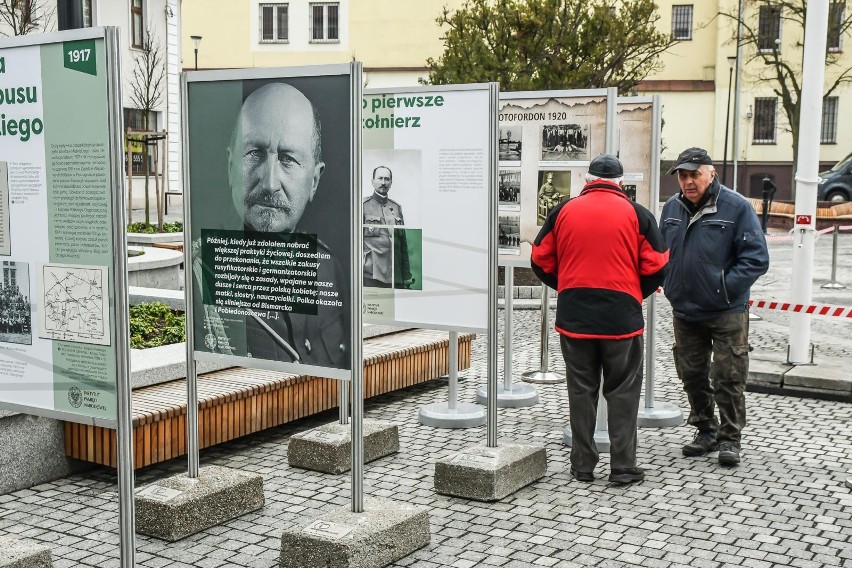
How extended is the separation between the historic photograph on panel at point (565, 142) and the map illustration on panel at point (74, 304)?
4.65 metres

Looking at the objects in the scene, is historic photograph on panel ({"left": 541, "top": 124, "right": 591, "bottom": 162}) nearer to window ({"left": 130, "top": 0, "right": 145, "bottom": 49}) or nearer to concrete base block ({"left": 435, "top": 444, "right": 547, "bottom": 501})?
concrete base block ({"left": 435, "top": 444, "right": 547, "bottom": 501})

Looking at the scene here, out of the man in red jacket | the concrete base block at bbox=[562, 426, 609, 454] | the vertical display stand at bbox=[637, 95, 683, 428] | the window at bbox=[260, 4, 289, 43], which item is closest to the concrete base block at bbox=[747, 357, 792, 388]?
the vertical display stand at bbox=[637, 95, 683, 428]

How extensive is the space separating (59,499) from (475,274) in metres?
2.74

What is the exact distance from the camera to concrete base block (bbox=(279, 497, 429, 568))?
4.95 meters

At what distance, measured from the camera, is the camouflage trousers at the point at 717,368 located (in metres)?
7.11

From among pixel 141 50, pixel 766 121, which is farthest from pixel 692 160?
pixel 766 121

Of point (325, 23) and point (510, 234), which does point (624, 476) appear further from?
point (325, 23)

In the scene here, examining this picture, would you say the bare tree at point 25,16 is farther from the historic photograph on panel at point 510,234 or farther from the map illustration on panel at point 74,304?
the map illustration on panel at point 74,304

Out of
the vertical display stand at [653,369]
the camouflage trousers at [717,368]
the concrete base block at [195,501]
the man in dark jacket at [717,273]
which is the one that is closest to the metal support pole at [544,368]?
the vertical display stand at [653,369]

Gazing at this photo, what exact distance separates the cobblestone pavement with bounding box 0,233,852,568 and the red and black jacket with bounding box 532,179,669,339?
0.97m

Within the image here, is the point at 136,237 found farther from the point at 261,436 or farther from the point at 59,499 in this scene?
the point at 59,499

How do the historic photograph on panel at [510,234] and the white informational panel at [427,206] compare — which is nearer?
the white informational panel at [427,206]

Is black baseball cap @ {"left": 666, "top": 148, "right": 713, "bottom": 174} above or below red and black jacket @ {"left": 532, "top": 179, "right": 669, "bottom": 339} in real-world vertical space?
above

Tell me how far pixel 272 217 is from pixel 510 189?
333 centimetres
